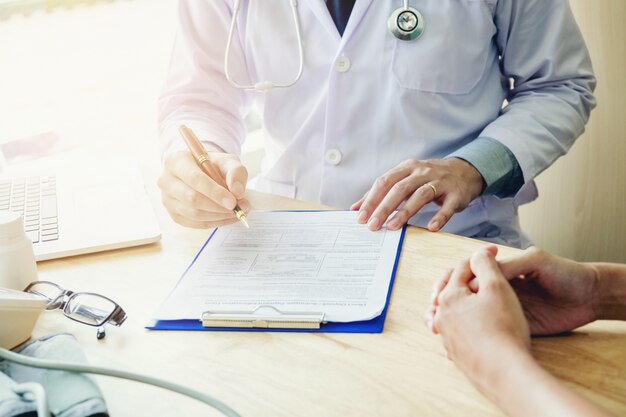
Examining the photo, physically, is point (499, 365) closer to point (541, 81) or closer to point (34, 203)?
point (541, 81)

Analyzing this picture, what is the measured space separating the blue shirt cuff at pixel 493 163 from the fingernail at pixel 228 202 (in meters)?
0.38

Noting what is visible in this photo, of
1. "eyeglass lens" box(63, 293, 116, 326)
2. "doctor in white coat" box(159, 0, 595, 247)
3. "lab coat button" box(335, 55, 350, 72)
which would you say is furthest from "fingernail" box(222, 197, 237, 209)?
"lab coat button" box(335, 55, 350, 72)

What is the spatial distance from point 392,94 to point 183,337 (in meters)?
0.60

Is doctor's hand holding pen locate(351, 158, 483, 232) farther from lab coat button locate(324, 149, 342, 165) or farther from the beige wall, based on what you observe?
the beige wall

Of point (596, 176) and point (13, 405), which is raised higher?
point (13, 405)

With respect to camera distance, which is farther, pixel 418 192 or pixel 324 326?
pixel 418 192

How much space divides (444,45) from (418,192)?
31cm

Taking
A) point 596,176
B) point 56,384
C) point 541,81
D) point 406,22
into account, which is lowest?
point 596,176

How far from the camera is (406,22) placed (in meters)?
1.20

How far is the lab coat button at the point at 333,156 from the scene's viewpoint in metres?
1.27

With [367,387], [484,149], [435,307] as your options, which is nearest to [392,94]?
[484,149]

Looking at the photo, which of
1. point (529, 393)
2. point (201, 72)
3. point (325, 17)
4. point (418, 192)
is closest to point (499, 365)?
point (529, 393)

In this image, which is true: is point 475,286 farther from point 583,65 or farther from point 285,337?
point 583,65

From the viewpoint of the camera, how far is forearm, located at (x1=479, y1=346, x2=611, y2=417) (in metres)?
0.60
